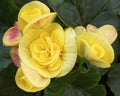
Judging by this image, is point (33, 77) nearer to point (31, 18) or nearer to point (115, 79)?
point (31, 18)

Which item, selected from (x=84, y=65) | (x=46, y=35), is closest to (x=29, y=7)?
(x=46, y=35)

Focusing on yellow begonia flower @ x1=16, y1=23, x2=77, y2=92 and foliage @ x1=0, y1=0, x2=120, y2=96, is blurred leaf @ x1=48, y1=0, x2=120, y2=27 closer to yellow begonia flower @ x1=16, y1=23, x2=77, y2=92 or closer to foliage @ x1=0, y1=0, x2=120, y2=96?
foliage @ x1=0, y1=0, x2=120, y2=96

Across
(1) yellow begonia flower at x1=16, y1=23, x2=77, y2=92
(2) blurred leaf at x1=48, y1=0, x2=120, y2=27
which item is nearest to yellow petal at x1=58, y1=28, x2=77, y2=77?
(1) yellow begonia flower at x1=16, y1=23, x2=77, y2=92

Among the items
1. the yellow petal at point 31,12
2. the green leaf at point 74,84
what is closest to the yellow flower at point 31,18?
the yellow petal at point 31,12

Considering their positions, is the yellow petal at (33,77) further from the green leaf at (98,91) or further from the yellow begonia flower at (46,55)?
the green leaf at (98,91)

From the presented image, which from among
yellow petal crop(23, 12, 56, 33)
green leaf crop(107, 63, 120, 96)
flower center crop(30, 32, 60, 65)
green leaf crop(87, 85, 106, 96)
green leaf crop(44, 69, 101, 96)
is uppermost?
yellow petal crop(23, 12, 56, 33)

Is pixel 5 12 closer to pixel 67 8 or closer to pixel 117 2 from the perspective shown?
pixel 67 8

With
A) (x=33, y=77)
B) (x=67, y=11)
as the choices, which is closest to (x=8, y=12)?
(x=67, y=11)
